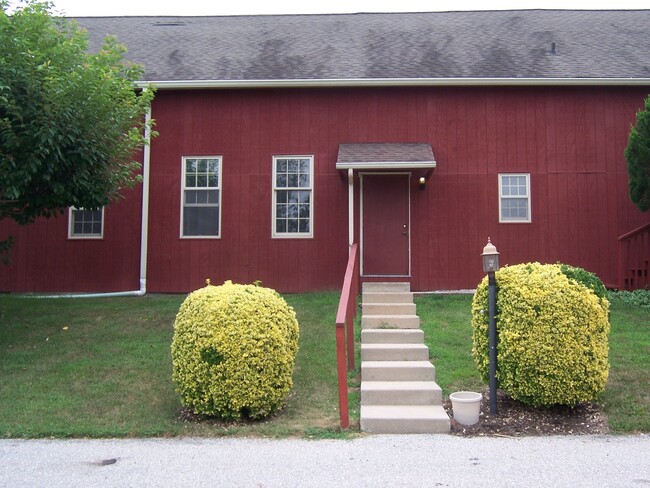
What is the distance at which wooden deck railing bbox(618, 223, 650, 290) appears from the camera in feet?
34.8

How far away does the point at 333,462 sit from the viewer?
4496 millimetres

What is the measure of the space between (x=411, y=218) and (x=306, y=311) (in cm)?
305

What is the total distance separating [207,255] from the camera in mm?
11406

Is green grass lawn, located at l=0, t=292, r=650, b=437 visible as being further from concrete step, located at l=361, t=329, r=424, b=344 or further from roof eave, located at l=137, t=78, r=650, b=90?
roof eave, located at l=137, t=78, r=650, b=90

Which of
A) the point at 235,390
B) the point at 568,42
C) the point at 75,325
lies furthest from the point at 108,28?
the point at 235,390

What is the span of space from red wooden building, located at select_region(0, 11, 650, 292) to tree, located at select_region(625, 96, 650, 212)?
1.24m

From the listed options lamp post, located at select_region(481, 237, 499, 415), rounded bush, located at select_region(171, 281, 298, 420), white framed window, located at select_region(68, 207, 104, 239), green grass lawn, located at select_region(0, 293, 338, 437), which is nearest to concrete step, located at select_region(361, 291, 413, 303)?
green grass lawn, located at select_region(0, 293, 338, 437)

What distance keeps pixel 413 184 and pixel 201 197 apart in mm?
4182

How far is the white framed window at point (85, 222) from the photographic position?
1168cm

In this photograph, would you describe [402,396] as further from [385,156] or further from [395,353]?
[385,156]

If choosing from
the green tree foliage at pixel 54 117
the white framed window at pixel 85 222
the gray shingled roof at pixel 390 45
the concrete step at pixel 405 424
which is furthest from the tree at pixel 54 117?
the concrete step at pixel 405 424

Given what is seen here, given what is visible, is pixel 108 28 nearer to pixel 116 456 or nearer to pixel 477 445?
pixel 116 456

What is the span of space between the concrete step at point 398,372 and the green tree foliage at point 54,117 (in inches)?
188

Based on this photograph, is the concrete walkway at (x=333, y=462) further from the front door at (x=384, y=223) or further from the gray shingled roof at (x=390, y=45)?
the gray shingled roof at (x=390, y=45)
